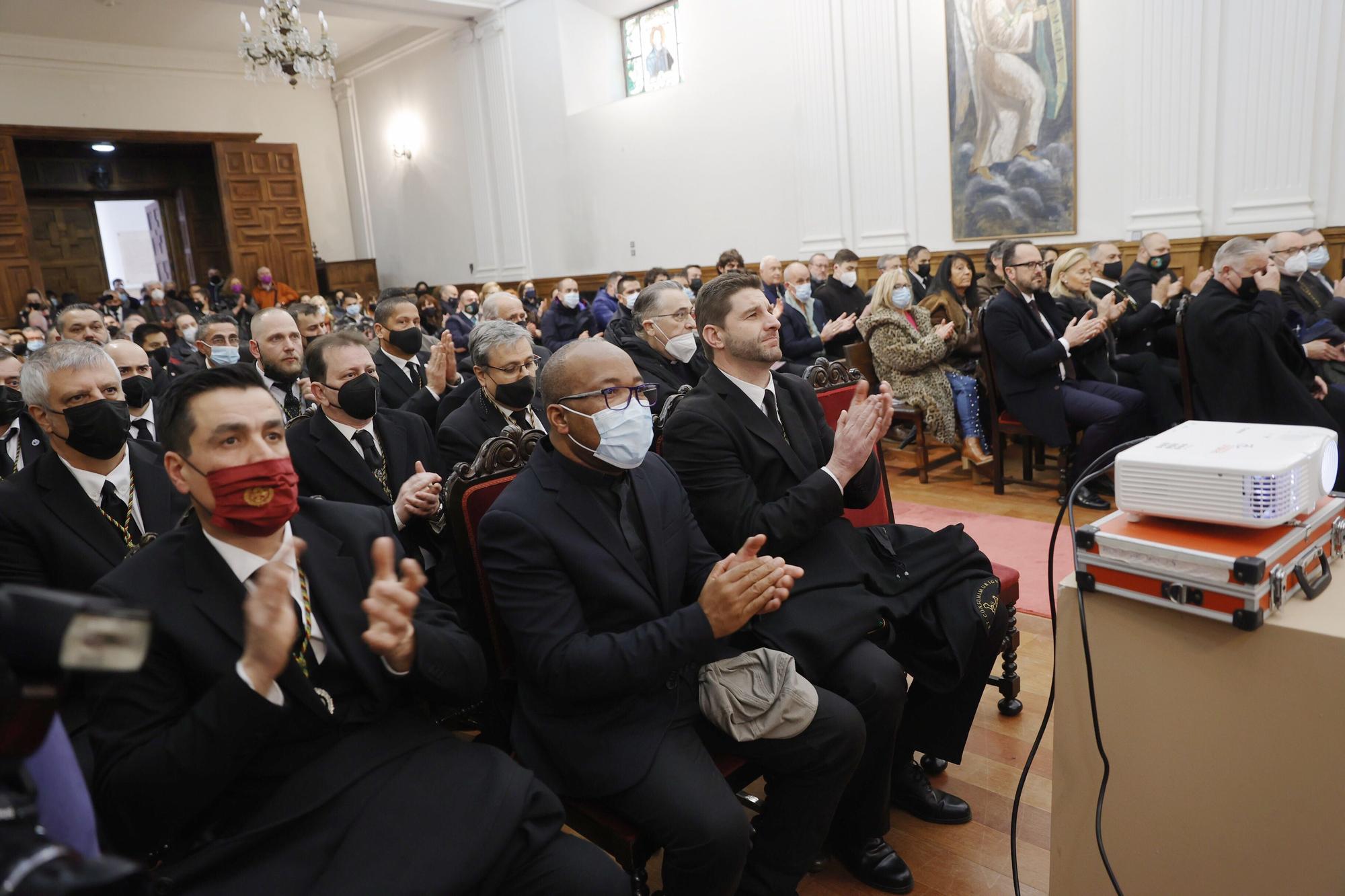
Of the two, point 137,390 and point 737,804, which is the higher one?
point 137,390

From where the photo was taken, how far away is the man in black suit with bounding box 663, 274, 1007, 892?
2119mm

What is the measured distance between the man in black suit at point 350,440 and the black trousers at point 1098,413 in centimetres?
363

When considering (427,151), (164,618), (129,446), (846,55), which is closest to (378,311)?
(129,446)

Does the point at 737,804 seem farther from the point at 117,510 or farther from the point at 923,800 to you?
the point at 117,510

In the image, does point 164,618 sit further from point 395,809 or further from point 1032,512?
point 1032,512

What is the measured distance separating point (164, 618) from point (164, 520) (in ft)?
3.37

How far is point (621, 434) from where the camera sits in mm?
1931

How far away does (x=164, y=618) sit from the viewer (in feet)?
4.66

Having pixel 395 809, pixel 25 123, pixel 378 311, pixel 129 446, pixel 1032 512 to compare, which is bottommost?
pixel 1032 512

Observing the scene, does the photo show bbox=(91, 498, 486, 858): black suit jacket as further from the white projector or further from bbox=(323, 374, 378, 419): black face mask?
the white projector

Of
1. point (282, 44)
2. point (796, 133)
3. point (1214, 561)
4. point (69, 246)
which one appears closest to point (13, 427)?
point (1214, 561)

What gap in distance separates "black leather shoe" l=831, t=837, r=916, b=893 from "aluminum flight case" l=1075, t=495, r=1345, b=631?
3.02 ft

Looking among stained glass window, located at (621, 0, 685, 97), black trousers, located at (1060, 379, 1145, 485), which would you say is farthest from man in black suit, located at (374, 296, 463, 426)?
stained glass window, located at (621, 0, 685, 97)

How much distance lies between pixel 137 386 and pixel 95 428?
163cm
